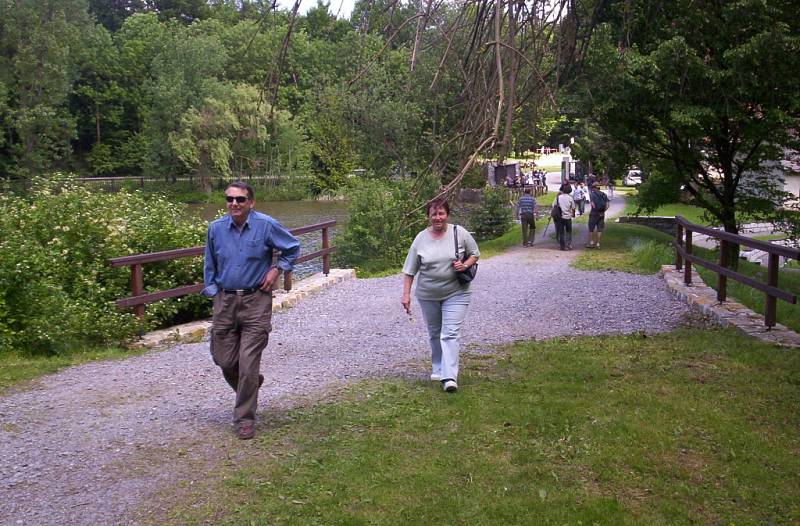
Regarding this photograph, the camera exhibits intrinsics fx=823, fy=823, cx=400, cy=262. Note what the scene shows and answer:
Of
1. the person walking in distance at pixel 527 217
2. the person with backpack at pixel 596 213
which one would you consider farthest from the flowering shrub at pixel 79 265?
the person walking in distance at pixel 527 217

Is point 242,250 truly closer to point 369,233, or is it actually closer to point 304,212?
point 369,233

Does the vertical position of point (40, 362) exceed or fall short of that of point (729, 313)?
it falls short

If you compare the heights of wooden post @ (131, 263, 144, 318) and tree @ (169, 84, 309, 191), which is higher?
tree @ (169, 84, 309, 191)

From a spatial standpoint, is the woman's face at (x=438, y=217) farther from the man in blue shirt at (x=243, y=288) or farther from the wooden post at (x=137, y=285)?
the wooden post at (x=137, y=285)

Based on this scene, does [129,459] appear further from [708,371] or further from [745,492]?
[708,371]

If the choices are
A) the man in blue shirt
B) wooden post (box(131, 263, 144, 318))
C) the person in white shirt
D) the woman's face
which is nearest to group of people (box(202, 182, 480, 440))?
the man in blue shirt

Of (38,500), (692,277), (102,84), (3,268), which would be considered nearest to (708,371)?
(38,500)

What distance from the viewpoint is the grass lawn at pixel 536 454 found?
4426 millimetres

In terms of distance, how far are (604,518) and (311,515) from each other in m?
1.54

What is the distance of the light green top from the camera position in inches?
272

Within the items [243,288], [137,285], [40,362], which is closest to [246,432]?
[243,288]

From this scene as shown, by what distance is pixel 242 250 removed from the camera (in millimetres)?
5824

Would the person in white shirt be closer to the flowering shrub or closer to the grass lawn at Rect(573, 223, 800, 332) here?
the grass lawn at Rect(573, 223, 800, 332)

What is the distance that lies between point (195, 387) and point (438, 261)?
258 centimetres
